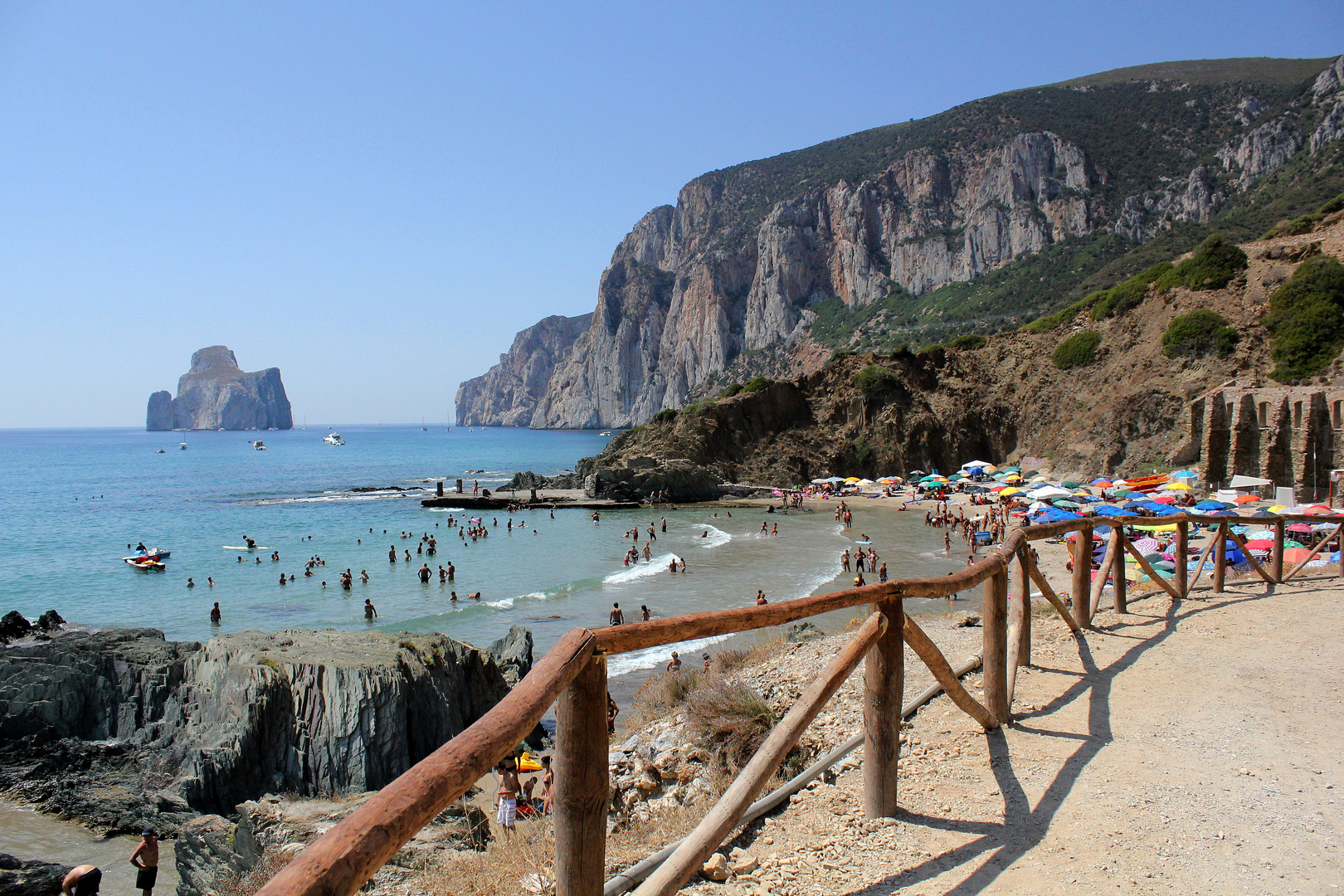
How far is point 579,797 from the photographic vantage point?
2.22 metres

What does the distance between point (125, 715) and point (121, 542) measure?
38.1 metres

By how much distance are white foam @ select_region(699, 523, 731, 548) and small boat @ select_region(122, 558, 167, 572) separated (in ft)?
84.6

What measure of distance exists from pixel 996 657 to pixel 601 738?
11.1 feet

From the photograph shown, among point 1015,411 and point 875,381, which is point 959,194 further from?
point 1015,411

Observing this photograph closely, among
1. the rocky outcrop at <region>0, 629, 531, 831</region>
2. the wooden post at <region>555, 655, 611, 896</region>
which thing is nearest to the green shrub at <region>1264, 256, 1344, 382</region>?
the rocky outcrop at <region>0, 629, 531, 831</region>

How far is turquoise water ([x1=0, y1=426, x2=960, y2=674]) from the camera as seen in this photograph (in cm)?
2539

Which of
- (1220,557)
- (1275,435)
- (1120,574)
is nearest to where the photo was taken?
(1120,574)

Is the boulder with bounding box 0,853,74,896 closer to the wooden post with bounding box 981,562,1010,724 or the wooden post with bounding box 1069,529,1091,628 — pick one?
the wooden post with bounding box 981,562,1010,724

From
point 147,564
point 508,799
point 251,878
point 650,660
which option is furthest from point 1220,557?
point 147,564

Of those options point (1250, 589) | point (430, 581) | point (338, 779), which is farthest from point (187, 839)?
point (430, 581)

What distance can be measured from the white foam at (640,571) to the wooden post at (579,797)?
1090 inches

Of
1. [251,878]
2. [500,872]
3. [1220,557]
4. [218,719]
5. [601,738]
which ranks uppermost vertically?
[601,738]

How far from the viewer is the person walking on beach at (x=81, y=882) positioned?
7.43 m

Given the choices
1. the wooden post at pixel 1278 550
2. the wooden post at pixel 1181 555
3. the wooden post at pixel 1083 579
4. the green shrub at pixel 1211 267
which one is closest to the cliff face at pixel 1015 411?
the green shrub at pixel 1211 267
